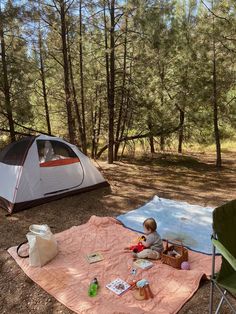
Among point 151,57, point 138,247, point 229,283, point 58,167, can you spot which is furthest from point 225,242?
point 151,57

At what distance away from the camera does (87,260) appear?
3.57m

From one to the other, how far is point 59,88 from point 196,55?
223 inches

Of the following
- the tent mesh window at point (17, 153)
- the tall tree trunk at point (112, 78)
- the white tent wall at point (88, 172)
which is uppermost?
the tall tree trunk at point (112, 78)

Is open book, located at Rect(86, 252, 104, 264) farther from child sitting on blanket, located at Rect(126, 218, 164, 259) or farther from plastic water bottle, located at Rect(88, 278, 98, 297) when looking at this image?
plastic water bottle, located at Rect(88, 278, 98, 297)

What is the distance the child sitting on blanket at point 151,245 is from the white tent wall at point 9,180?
241cm

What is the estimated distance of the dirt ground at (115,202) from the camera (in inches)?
116

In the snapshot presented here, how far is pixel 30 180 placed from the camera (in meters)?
5.24

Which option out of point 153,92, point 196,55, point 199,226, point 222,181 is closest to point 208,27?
point 196,55

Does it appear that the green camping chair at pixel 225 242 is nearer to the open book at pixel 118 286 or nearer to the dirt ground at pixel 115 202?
the dirt ground at pixel 115 202

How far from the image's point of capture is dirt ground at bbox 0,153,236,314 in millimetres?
2951

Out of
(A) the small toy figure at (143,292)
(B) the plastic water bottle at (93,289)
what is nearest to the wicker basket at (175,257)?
(A) the small toy figure at (143,292)

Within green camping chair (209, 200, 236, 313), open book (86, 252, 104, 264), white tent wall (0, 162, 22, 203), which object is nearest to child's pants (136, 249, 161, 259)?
open book (86, 252, 104, 264)

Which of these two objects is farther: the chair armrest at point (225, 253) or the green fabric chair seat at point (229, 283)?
the green fabric chair seat at point (229, 283)

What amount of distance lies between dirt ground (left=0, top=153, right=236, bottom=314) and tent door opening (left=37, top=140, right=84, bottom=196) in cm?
26
